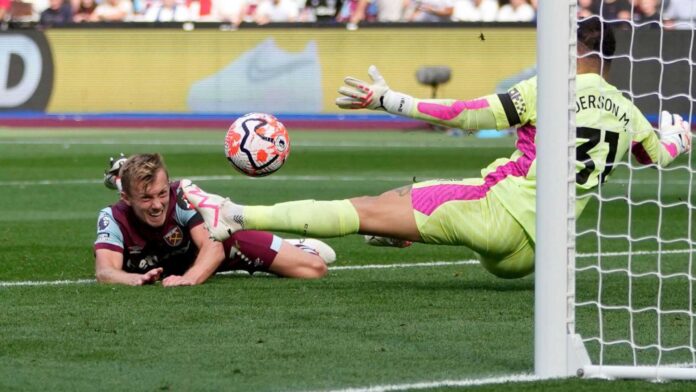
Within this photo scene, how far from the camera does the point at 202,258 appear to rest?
8.46 metres

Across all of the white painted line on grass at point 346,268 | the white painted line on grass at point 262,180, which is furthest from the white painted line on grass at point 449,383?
the white painted line on grass at point 262,180

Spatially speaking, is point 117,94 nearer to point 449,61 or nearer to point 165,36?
point 165,36

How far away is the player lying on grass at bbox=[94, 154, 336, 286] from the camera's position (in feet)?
26.9

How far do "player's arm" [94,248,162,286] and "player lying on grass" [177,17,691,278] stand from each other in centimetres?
67

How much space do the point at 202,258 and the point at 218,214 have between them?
0.96 m

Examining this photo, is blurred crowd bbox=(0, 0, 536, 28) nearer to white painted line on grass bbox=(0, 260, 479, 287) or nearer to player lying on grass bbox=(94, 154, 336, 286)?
white painted line on grass bbox=(0, 260, 479, 287)

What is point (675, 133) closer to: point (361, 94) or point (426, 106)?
point (426, 106)

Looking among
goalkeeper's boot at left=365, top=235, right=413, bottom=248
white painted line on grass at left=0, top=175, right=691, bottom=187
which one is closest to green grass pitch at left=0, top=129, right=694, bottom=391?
goalkeeper's boot at left=365, top=235, right=413, bottom=248

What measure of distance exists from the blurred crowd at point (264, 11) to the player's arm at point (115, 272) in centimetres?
1814

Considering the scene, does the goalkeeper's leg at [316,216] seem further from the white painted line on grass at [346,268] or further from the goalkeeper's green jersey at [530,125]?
the white painted line on grass at [346,268]

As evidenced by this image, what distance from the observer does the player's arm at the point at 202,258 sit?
8391 mm

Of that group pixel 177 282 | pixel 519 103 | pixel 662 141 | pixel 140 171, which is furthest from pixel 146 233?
pixel 662 141

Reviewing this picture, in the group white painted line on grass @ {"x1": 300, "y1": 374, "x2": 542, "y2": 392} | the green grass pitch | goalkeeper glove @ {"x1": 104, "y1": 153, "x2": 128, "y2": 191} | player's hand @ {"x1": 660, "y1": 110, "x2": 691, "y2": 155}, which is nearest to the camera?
white painted line on grass @ {"x1": 300, "y1": 374, "x2": 542, "y2": 392}

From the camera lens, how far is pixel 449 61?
26.1m
